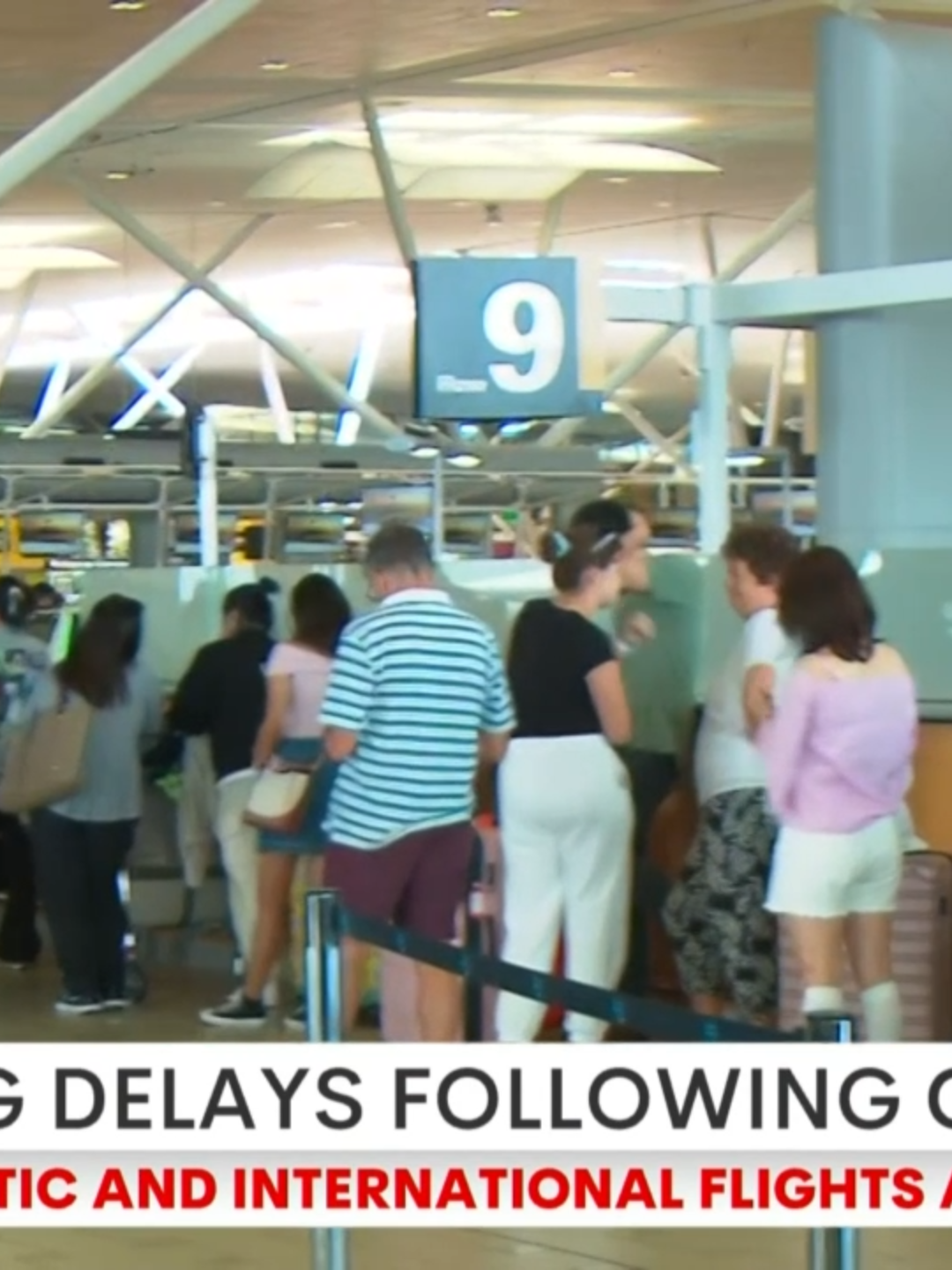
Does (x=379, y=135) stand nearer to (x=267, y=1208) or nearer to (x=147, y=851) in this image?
(x=147, y=851)

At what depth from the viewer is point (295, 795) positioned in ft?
35.0

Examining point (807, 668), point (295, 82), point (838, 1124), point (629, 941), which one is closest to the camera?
point (838, 1124)

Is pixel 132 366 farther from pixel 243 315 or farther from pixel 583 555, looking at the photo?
pixel 583 555

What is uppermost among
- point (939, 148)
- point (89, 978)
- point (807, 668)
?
point (939, 148)

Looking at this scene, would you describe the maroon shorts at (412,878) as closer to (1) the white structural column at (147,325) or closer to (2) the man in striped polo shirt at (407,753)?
(2) the man in striped polo shirt at (407,753)

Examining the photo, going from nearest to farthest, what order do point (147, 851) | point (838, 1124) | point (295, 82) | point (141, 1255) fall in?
point (838, 1124)
point (141, 1255)
point (147, 851)
point (295, 82)

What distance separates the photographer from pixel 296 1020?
11.0 meters

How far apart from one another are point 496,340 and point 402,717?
305 centimetres

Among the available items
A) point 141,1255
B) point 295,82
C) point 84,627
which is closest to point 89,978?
point 84,627

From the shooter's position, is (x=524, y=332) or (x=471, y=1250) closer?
(x=471, y=1250)

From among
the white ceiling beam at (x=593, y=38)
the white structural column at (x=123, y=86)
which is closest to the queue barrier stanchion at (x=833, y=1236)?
the white structural column at (x=123, y=86)

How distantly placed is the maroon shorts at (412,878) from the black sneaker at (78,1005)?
3.17m

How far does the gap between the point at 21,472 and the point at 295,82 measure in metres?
5.95

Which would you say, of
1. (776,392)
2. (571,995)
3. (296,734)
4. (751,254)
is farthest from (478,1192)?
(776,392)
